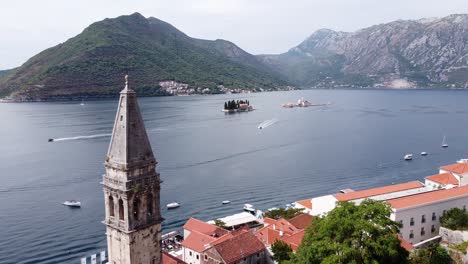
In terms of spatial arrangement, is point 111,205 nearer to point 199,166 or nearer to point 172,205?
point 172,205

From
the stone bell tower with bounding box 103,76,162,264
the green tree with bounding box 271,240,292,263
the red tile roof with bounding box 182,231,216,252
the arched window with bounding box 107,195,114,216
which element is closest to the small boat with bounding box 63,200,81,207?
the red tile roof with bounding box 182,231,216,252

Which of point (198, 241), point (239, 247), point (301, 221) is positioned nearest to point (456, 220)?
point (301, 221)

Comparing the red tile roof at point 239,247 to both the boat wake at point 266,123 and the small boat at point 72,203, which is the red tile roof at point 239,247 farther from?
the boat wake at point 266,123

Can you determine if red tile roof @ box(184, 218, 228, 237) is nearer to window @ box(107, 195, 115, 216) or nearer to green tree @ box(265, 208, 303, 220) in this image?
green tree @ box(265, 208, 303, 220)

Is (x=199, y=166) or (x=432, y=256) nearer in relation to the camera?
(x=432, y=256)

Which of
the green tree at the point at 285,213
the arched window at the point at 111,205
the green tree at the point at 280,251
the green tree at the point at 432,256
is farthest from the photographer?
the green tree at the point at 285,213

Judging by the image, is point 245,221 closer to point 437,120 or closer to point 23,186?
point 23,186

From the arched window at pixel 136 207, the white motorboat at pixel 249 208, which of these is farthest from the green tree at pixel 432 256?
the white motorboat at pixel 249 208

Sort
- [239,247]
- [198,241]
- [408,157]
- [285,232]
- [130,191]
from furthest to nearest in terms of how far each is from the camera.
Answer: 1. [408,157]
2. [285,232]
3. [198,241]
4. [239,247]
5. [130,191]
